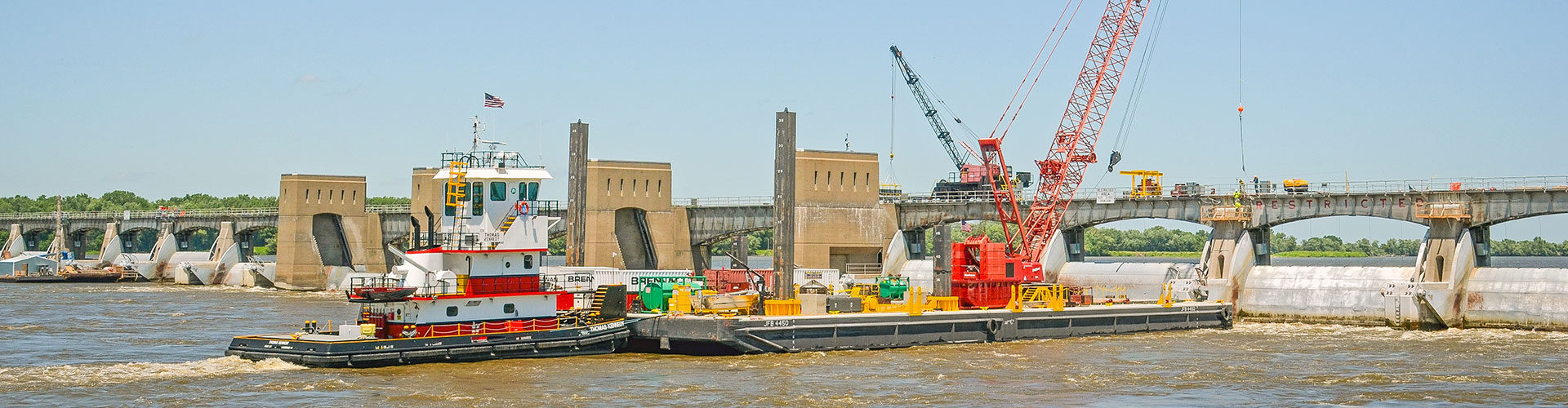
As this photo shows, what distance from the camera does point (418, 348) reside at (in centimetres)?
4416

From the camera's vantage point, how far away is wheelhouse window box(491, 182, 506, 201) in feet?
156

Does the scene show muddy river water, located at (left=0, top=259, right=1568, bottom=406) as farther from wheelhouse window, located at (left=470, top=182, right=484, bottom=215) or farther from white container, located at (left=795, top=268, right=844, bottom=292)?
white container, located at (left=795, top=268, right=844, bottom=292)

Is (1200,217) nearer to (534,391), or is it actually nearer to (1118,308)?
(1118,308)

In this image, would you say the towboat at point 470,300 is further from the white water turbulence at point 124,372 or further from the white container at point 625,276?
the white container at point 625,276

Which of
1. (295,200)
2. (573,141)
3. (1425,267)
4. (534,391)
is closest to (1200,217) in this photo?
(1425,267)

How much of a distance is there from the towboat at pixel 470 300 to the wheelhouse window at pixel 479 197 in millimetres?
36

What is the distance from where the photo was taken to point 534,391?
129 feet

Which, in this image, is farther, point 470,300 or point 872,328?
point 872,328

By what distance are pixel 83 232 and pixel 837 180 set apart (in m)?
94.9

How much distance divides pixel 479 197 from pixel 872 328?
1413 centimetres

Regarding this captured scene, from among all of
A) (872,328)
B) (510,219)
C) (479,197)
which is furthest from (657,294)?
(872,328)

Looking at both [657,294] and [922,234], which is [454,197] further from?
[922,234]

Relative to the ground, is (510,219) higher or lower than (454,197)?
lower

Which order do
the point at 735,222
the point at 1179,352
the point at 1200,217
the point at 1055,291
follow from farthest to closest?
the point at 735,222 → the point at 1200,217 → the point at 1055,291 → the point at 1179,352
